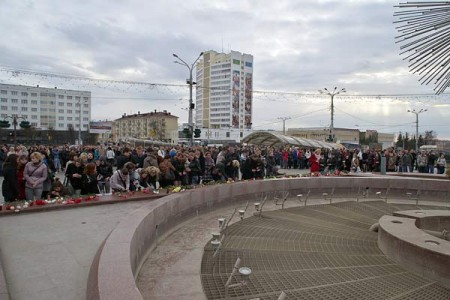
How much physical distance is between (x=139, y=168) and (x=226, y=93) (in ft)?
406

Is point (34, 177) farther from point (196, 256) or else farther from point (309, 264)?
point (309, 264)

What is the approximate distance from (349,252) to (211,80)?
126 m

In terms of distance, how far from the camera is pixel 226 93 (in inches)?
5315

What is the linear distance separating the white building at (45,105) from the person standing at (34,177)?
95.9m

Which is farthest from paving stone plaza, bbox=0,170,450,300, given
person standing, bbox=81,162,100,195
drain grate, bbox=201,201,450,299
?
person standing, bbox=81,162,100,195

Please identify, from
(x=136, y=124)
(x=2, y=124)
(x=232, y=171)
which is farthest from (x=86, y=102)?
(x=232, y=171)

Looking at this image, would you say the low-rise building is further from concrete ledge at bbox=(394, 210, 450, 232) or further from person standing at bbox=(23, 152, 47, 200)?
concrete ledge at bbox=(394, 210, 450, 232)

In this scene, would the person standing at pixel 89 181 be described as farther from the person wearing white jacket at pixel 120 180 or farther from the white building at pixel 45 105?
the white building at pixel 45 105

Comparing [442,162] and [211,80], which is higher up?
[211,80]

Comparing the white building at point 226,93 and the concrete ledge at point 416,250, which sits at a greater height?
the white building at point 226,93

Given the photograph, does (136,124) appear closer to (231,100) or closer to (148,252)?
(231,100)

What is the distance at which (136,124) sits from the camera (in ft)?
456

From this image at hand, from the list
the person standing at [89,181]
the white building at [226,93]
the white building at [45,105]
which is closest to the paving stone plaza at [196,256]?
the person standing at [89,181]

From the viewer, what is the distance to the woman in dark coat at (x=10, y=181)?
28.3ft
